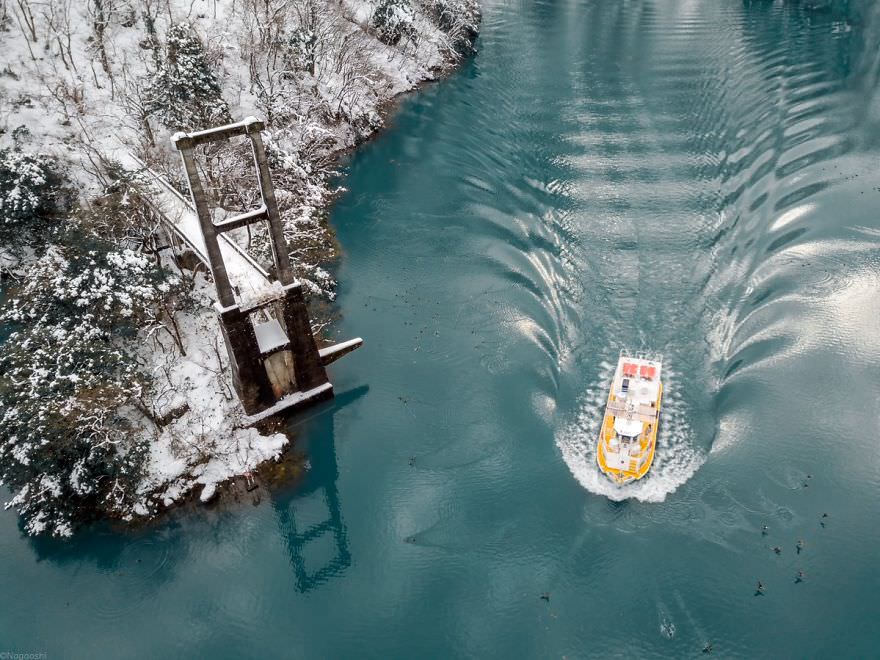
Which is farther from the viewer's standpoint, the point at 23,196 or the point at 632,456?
the point at 23,196

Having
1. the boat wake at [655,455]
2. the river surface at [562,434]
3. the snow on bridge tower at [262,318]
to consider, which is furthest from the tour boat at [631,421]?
the snow on bridge tower at [262,318]

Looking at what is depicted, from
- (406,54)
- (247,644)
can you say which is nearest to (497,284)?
(247,644)

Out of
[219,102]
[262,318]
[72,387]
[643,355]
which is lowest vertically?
[643,355]

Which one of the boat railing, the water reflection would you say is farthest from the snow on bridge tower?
the boat railing

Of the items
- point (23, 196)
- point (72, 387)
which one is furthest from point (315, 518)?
point (23, 196)

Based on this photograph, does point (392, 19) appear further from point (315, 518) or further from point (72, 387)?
point (315, 518)

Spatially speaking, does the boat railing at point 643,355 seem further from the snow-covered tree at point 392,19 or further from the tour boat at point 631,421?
the snow-covered tree at point 392,19

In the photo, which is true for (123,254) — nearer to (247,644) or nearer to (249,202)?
(249,202)
